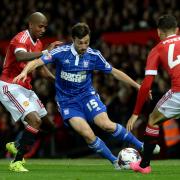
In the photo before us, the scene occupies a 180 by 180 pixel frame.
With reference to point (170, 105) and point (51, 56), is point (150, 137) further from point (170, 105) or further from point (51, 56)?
point (51, 56)

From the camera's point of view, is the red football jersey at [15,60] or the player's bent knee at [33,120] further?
the red football jersey at [15,60]

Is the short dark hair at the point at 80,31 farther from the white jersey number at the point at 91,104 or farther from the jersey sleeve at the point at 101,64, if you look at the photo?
the white jersey number at the point at 91,104

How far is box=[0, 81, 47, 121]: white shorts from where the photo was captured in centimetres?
1162

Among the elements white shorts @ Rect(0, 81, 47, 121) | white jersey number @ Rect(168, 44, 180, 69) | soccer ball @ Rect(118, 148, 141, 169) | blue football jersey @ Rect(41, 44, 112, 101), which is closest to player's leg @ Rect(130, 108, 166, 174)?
soccer ball @ Rect(118, 148, 141, 169)

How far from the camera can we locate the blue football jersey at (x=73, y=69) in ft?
37.1

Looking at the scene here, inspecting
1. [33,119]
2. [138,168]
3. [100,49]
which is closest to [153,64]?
[138,168]

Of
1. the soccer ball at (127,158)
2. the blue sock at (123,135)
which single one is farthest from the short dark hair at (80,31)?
the soccer ball at (127,158)

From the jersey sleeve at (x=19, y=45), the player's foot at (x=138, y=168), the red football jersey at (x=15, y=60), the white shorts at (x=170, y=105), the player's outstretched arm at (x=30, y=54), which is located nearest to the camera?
the white shorts at (x=170, y=105)

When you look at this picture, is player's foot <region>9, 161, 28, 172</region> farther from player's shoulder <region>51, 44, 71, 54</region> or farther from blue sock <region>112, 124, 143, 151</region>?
player's shoulder <region>51, 44, 71, 54</region>

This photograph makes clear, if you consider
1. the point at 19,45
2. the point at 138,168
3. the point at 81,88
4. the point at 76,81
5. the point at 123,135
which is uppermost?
the point at 19,45

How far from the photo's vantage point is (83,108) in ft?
37.6

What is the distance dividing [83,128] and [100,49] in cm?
1057

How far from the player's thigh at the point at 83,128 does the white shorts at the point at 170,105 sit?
4.55 ft

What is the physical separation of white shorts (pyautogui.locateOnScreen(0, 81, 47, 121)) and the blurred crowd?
4.67m
